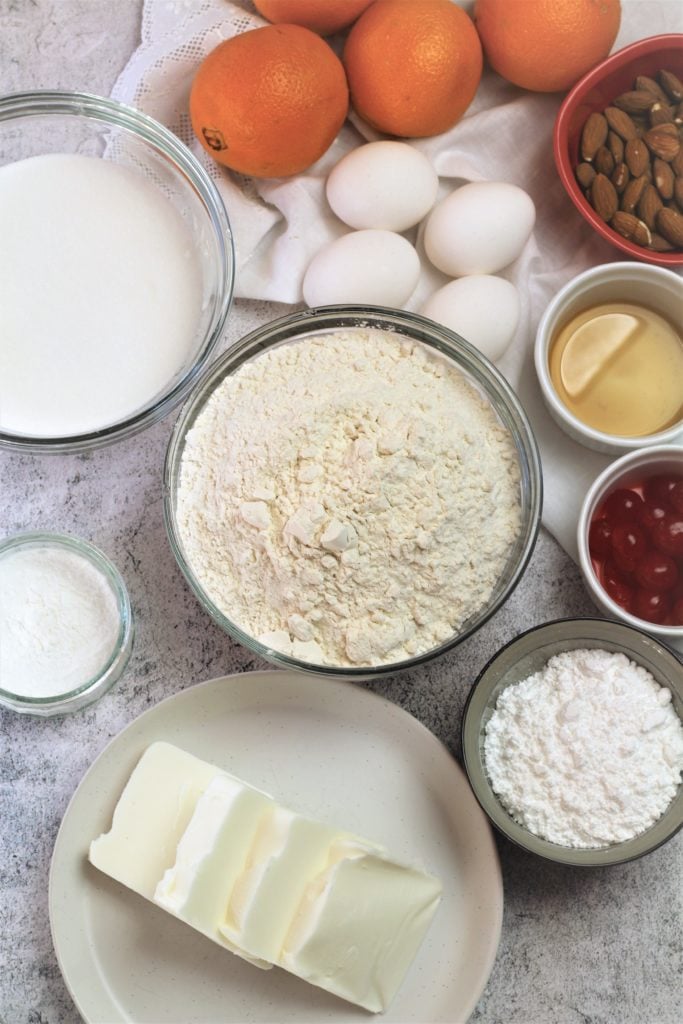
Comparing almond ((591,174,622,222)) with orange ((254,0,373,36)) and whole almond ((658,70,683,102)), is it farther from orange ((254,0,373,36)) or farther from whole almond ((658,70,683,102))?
orange ((254,0,373,36))

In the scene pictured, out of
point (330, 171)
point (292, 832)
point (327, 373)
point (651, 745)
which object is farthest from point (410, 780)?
point (330, 171)

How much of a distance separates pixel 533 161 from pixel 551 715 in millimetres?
808

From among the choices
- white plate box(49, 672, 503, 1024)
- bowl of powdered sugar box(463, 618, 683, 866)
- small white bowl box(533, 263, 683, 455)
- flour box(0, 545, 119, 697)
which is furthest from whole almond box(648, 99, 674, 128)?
flour box(0, 545, 119, 697)

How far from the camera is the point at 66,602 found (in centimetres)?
134

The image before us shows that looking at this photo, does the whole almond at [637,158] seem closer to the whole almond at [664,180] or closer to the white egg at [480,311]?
the whole almond at [664,180]

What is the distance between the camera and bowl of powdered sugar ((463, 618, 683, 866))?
1.18 m

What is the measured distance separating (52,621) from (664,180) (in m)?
1.04

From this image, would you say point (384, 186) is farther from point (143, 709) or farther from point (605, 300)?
point (143, 709)

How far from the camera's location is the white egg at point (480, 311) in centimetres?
127

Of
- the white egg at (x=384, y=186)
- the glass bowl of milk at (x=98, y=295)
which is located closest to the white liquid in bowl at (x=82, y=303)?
the glass bowl of milk at (x=98, y=295)

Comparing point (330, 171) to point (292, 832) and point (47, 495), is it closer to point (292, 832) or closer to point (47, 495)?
point (47, 495)

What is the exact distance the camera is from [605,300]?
135cm

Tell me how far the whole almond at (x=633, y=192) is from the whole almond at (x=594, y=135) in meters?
0.07

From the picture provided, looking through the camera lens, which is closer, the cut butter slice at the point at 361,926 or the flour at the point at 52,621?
the cut butter slice at the point at 361,926
